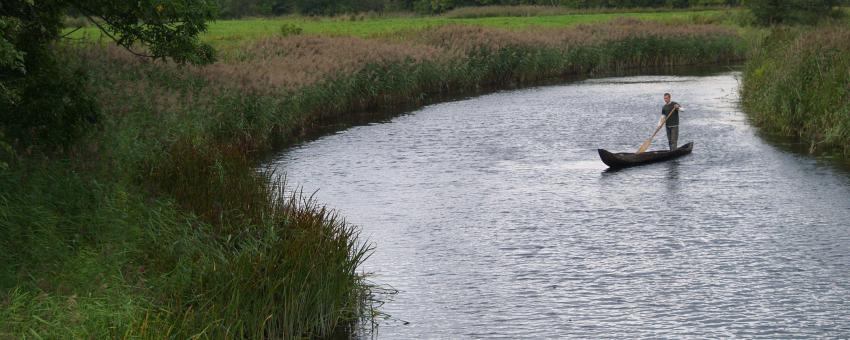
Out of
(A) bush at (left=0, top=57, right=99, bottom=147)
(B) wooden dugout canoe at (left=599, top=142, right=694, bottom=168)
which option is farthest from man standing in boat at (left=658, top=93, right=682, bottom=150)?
(A) bush at (left=0, top=57, right=99, bottom=147)

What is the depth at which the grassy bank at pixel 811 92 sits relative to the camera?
27.0 meters

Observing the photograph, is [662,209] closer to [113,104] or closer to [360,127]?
[113,104]

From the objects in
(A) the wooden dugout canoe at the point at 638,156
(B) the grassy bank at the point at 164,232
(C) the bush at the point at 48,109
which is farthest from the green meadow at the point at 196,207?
(A) the wooden dugout canoe at the point at 638,156

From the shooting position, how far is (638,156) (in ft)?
85.2

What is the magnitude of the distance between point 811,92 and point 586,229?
12744mm

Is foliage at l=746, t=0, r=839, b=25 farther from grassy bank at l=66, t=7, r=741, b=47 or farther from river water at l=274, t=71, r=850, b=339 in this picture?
river water at l=274, t=71, r=850, b=339

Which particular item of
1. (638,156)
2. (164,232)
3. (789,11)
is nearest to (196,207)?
(164,232)

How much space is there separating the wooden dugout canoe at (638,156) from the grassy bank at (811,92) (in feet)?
10.7

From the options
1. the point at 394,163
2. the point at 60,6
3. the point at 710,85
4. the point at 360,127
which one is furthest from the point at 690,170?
the point at 710,85

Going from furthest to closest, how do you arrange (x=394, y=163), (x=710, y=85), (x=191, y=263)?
(x=710, y=85)
(x=394, y=163)
(x=191, y=263)

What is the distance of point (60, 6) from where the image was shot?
1592 centimetres

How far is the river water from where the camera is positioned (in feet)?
45.1

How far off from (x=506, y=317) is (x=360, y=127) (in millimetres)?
20965

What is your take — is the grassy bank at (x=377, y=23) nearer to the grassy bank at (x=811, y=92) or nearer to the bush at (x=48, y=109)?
the grassy bank at (x=811, y=92)
